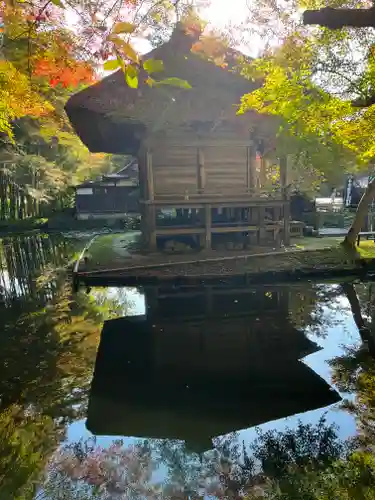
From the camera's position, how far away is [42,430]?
14.8ft

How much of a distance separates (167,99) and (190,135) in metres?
2.00

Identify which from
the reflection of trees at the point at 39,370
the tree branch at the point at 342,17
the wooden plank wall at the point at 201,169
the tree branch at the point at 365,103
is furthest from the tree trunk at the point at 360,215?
the tree branch at the point at 342,17

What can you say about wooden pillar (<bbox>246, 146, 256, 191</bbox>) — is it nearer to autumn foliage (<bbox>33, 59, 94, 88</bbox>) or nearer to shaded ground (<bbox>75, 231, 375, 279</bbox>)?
shaded ground (<bbox>75, 231, 375, 279</bbox>)

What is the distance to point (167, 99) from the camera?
12859 mm

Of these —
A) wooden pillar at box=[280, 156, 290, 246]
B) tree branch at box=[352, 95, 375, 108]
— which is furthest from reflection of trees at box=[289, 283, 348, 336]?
tree branch at box=[352, 95, 375, 108]

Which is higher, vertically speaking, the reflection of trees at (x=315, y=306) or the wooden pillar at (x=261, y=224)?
the wooden pillar at (x=261, y=224)

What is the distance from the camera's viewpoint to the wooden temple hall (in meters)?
13.0

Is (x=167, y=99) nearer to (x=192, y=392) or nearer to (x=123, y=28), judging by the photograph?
(x=192, y=392)

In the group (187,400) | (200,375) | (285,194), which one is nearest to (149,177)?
(285,194)

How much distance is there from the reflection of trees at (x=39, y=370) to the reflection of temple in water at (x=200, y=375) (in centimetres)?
34

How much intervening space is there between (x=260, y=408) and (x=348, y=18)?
14.0 feet

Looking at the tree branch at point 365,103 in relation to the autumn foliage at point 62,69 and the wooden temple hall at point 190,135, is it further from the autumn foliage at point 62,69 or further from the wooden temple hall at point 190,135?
the autumn foliage at point 62,69

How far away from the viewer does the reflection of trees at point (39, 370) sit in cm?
407

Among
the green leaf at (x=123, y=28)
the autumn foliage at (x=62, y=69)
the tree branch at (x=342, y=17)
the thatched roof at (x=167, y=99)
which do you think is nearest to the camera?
the green leaf at (x=123, y=28)
